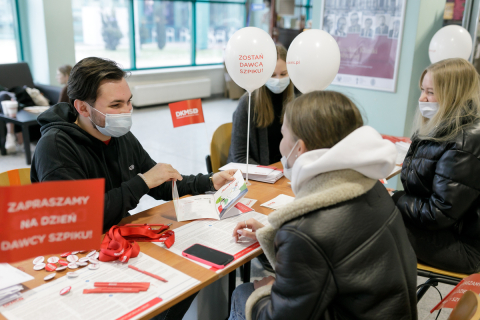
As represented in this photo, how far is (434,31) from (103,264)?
12.0 ft

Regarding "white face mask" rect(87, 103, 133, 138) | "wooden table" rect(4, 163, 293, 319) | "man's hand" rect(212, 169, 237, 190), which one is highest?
"white face mask" rect(87, 103, 133, 138)

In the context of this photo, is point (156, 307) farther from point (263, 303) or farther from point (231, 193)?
point (231, 193)

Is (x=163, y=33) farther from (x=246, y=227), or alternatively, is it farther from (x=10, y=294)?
(x=10, y=294)

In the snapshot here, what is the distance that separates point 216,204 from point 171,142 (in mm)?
3973

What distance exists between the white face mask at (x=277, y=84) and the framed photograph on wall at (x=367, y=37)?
5.23 feet

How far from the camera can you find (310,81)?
2.38m

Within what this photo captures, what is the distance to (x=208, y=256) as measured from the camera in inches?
53.6

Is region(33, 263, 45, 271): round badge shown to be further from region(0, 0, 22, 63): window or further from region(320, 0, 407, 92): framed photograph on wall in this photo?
region(0, 0, 22, 63): window

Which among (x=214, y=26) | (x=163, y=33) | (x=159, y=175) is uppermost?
(x=214, y=26)

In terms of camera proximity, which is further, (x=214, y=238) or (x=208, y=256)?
(x=214, y=238)

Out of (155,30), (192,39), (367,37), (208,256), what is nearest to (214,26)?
(192,39)

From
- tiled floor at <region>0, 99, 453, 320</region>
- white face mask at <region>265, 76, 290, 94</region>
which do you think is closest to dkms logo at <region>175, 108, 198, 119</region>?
white face mask at <region>265, 76, 290, 94</region>

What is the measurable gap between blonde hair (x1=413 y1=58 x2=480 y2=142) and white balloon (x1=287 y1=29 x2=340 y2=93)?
2.02ft

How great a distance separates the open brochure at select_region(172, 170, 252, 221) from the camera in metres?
1.64
